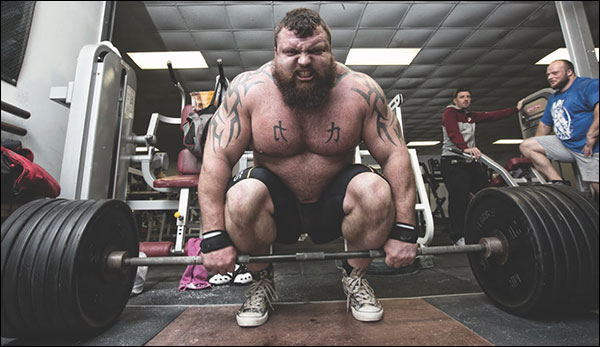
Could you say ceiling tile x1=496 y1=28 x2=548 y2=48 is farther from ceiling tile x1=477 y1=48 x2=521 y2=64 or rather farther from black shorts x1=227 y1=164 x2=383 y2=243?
black shorts x1=227 y1=164 x2=383 y2=243

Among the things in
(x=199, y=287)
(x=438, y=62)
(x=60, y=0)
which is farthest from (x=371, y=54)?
(x=199, y=287)

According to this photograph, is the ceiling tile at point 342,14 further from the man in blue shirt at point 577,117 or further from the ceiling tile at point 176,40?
the man in blue shirt at point 577,117

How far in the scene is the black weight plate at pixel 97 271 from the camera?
2.54 feet

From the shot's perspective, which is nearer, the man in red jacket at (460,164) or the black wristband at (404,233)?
the black wristband at (404,233)

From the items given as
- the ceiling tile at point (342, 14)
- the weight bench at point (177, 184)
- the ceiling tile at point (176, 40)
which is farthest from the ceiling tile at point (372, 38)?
the weight bench at point (177, 184)

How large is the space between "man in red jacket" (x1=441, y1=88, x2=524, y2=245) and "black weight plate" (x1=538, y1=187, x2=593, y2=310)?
4.83 feet

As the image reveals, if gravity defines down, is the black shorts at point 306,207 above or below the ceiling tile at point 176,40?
below

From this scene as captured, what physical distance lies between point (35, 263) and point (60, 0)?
1.49 m

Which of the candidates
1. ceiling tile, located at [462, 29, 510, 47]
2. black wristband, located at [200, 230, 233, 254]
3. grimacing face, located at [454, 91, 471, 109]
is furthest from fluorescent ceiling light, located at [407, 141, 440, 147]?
black wristband, located at [200, 230, 233, 254]

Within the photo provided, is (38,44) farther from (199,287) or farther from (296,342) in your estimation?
(296,342)

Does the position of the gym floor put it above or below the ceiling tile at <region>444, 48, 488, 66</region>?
below

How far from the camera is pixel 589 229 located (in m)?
0.79

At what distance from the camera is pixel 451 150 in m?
2.32

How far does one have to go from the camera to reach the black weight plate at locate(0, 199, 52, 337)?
729 millimetres
